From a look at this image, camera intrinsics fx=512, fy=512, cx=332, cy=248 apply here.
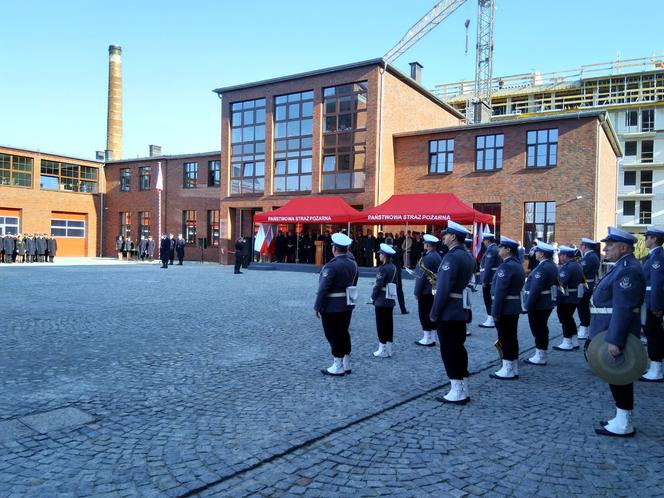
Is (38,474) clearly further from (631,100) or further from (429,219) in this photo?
(631,100)

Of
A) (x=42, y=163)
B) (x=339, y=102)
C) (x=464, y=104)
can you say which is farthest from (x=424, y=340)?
(x=464, y=104)

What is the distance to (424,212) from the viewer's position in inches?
844

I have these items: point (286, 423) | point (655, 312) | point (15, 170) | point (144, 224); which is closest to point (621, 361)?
point (655, 312)

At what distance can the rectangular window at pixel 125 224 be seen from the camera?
4050 centimetres

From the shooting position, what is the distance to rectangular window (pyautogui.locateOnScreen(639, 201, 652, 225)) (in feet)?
160

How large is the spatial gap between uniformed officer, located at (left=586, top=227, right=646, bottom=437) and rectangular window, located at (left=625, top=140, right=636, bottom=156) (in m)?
54.5

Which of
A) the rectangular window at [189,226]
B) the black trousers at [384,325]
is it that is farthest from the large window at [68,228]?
the black trousers at [384,325]

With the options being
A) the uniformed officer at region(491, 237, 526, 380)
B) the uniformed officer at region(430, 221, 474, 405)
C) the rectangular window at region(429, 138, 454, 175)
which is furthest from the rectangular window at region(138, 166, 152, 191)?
the uniformed officer at region(430, 221, 474, 405)

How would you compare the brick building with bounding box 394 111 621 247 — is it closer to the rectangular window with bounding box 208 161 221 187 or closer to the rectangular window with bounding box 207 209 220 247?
the rectangular window with bounding box 208 161 221 187

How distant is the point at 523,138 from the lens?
2511 centimetres

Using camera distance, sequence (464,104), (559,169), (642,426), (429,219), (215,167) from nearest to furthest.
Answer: (642,426)
(429,219)
(559,169)
(215,167)
(464,104)

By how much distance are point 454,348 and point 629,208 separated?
52703 millimetres

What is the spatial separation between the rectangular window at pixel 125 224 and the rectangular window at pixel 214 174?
29.8ft

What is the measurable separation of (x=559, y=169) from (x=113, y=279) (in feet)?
66.1
